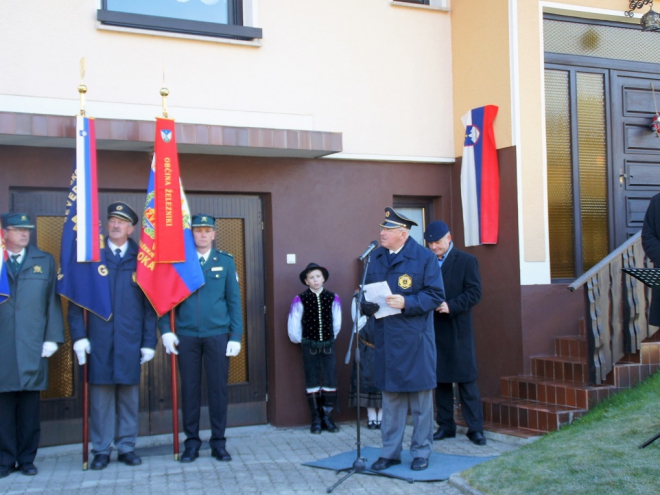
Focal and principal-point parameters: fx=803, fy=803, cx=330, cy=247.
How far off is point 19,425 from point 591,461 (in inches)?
172

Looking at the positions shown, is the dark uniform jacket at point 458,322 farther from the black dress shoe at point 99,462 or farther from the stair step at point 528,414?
the black dress shoe at point 99,462

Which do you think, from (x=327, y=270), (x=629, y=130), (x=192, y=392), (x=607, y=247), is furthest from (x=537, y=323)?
(x=192, y=392)

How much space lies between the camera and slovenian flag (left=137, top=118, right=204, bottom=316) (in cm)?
666

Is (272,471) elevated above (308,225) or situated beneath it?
situated beneath

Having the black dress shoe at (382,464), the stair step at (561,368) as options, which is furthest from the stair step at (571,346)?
the black dress shoe at (382,464)

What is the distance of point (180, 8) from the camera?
8.18 m

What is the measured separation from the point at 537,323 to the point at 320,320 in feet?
7.29

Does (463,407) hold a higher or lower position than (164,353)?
lower

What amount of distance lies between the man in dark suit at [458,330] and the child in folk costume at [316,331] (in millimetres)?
1164

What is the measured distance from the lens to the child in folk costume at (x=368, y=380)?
7.83m

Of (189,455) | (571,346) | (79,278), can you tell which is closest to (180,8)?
(79,278)

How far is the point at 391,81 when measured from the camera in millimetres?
8922

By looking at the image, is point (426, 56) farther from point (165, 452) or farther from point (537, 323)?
point (165, 452)

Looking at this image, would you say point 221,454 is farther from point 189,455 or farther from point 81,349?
point 81,349
